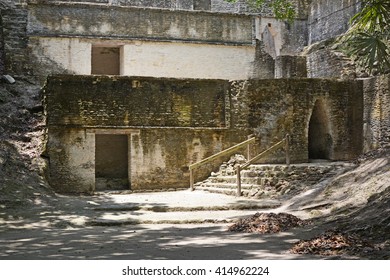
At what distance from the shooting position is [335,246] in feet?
19.4

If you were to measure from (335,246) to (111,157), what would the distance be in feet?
40.5

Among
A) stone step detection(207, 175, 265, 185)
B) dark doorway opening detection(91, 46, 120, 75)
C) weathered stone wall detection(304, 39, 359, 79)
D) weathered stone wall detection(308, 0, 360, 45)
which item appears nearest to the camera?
stone step detection(207, 175, 265, 185)

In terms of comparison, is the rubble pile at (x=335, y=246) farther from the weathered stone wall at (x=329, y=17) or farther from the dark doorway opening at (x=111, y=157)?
the weathered stone wall at (x=329, y=17)

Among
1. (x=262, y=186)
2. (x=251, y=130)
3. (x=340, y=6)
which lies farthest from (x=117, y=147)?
(x=340, y=6)

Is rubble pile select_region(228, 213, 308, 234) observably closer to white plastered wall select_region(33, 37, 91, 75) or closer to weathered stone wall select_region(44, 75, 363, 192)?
weathered stone wall select_region(44, 75, 363, 192)

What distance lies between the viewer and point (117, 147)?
17.5 meters

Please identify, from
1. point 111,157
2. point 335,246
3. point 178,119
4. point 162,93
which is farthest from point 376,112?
point 335,246

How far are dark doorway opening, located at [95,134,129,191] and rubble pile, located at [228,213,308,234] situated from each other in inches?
356

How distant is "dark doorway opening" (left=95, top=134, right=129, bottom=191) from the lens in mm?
17156

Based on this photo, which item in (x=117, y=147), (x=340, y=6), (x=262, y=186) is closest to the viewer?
(x=262, y=186)

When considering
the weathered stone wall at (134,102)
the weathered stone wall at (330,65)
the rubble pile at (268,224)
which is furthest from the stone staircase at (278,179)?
the weathered stone wall at (330,65)

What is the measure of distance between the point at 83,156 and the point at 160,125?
2483 millimetres

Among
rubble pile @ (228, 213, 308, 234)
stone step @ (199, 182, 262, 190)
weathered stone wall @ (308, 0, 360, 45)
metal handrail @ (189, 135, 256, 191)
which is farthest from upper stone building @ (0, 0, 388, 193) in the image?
rubble pile @ (228, 213, 308, 234)

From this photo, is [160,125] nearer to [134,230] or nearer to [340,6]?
[134,230]
